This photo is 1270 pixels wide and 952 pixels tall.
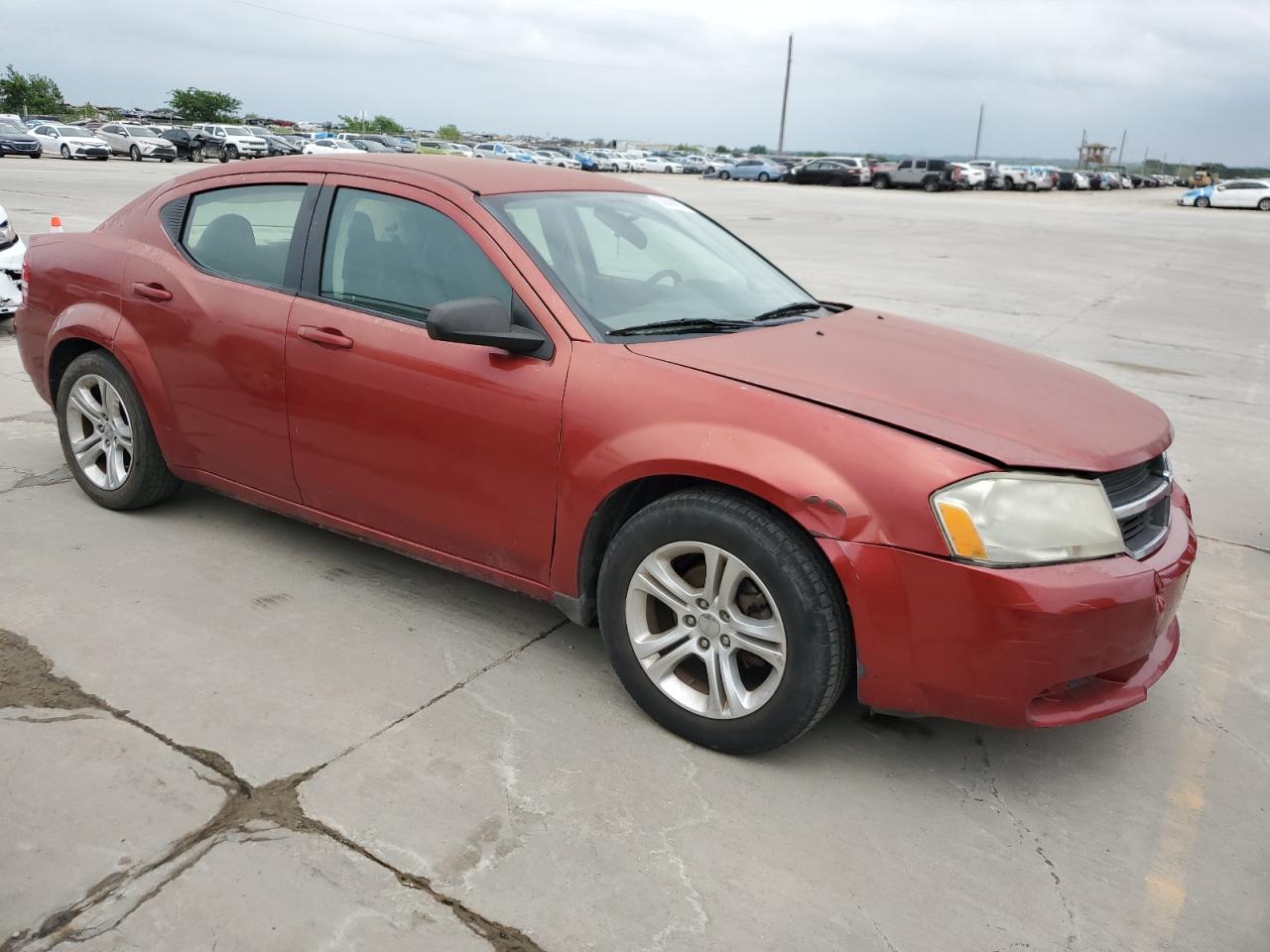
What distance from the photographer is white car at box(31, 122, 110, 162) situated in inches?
1614

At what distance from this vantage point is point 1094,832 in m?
2.80

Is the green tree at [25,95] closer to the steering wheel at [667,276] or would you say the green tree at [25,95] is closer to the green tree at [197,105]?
the green tree at [197,105]

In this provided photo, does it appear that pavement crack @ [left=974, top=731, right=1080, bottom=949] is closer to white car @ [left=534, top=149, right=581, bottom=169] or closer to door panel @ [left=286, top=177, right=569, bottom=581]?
door panel @ [left=286, top=177, right=569, bottom=581]

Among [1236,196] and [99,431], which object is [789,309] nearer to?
[99,431]

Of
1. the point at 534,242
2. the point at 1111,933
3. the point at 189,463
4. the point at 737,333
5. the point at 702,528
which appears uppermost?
the point at 534,242

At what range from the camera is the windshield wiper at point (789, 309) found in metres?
3.76

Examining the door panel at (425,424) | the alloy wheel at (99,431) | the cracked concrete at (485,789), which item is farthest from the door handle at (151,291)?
the cracked concrete at (485,789)

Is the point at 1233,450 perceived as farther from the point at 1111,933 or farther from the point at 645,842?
the point at 645,842

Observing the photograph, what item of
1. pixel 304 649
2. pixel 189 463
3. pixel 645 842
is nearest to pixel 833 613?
pixel 645 842

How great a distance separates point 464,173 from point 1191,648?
10.6 ft

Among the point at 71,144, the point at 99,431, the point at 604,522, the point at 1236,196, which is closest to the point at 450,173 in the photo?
the point at 604,522

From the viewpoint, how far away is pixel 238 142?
151 feet

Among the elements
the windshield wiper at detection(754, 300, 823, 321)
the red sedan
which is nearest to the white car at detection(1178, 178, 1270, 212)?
the windshield wiper at detection(754, 300, 823, 321)

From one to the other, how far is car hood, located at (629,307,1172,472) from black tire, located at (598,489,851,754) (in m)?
0.38
